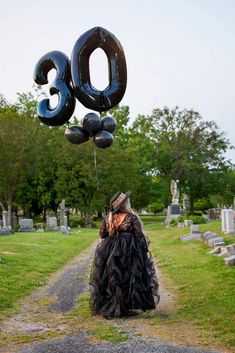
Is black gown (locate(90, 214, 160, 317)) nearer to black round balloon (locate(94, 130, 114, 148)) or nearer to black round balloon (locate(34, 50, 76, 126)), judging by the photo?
black round balloon (locate(94, 130, 114, 148))

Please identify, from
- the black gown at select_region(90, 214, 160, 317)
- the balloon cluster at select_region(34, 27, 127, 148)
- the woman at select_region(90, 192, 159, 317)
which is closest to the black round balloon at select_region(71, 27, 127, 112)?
the balloon cluster at select_region(34, 27, 127, 148)

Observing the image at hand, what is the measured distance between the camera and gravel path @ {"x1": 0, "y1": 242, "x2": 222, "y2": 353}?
5.96 metres

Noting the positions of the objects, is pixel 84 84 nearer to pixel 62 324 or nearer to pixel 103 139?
pixel 103 139

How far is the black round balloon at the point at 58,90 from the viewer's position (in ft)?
27.7

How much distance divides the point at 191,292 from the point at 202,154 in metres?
45.3

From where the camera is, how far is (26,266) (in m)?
14.2

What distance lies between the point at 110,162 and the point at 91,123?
3495 centimetres

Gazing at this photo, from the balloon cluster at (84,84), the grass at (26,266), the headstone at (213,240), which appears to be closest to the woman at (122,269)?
the balloon cluster at (84,84)

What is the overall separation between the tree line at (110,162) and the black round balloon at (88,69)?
24.2m

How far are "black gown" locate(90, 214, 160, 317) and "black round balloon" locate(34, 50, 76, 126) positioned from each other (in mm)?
2089

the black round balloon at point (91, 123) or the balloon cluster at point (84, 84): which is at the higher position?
the balloon cluster at point (84, 84)

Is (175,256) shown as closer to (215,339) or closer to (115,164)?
(215,339)

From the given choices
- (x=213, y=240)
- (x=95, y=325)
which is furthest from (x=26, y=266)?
(x=95, y=325)

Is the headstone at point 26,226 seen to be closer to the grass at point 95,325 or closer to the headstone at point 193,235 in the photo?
the headstone at point 193,235
